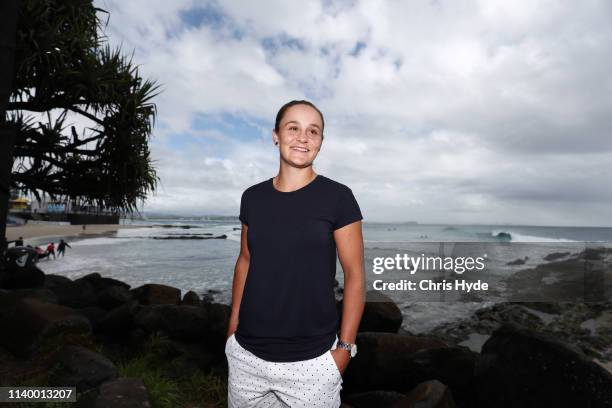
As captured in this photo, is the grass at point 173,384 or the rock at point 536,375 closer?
the rock at point 536,375

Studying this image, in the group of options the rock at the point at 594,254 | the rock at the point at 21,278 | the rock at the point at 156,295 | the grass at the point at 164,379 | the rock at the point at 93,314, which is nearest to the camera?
the grass at the point at 164,379

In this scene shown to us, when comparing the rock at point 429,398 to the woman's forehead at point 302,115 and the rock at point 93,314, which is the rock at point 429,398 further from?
the rock at point 93,314

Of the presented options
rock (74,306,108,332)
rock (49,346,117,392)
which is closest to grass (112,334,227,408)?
rock (49,346,117,392)

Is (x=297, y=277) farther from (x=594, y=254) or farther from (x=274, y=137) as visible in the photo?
(x=594, y=254)

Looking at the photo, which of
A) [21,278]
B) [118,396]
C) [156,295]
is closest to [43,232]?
[21,278]

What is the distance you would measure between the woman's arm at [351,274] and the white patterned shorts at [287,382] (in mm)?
133

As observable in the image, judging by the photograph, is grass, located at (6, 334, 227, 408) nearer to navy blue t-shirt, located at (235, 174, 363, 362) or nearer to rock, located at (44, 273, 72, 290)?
navy blue t-shirt, located at (235, 174, 363, 362)

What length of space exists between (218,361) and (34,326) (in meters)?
2.42

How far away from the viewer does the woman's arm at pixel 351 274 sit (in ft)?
6.52

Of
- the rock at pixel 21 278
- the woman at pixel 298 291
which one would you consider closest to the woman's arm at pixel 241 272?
the woman at pixel 298 291

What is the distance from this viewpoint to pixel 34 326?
4.50 metres

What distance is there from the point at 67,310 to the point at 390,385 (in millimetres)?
4170

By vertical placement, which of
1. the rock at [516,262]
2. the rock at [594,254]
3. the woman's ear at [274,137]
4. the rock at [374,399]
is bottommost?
the rock at [516,262]

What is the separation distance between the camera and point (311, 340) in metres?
1.93
